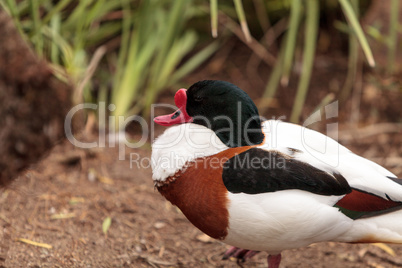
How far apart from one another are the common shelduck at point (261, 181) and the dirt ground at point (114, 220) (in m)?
0.48

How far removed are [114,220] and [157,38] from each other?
143cm

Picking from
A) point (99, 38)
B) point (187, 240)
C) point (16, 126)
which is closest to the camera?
point (187, 240)

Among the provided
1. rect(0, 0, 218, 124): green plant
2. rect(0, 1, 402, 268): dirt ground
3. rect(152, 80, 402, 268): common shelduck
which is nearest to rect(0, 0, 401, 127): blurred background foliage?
rect(0, 0, 218, 124): green plant

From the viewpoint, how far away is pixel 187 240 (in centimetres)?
233

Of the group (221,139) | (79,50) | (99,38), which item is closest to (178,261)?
(221,139)

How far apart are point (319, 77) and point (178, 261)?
2.13 meters

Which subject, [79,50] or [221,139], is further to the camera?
[79,50]

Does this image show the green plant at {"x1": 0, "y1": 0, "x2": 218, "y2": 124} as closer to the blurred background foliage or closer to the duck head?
the blurred background foliage

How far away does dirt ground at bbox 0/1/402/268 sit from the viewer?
2090mm

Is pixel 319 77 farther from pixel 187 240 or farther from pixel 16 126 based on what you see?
pixel 16 126

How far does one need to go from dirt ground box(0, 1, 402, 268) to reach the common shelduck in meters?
0.48

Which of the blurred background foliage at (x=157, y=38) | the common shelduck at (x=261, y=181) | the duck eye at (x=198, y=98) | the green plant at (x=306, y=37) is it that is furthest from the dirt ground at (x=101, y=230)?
the green plant at (x=306, y=37)

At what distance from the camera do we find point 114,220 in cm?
238

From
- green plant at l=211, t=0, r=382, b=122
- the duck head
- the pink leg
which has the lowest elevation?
the pink leg
